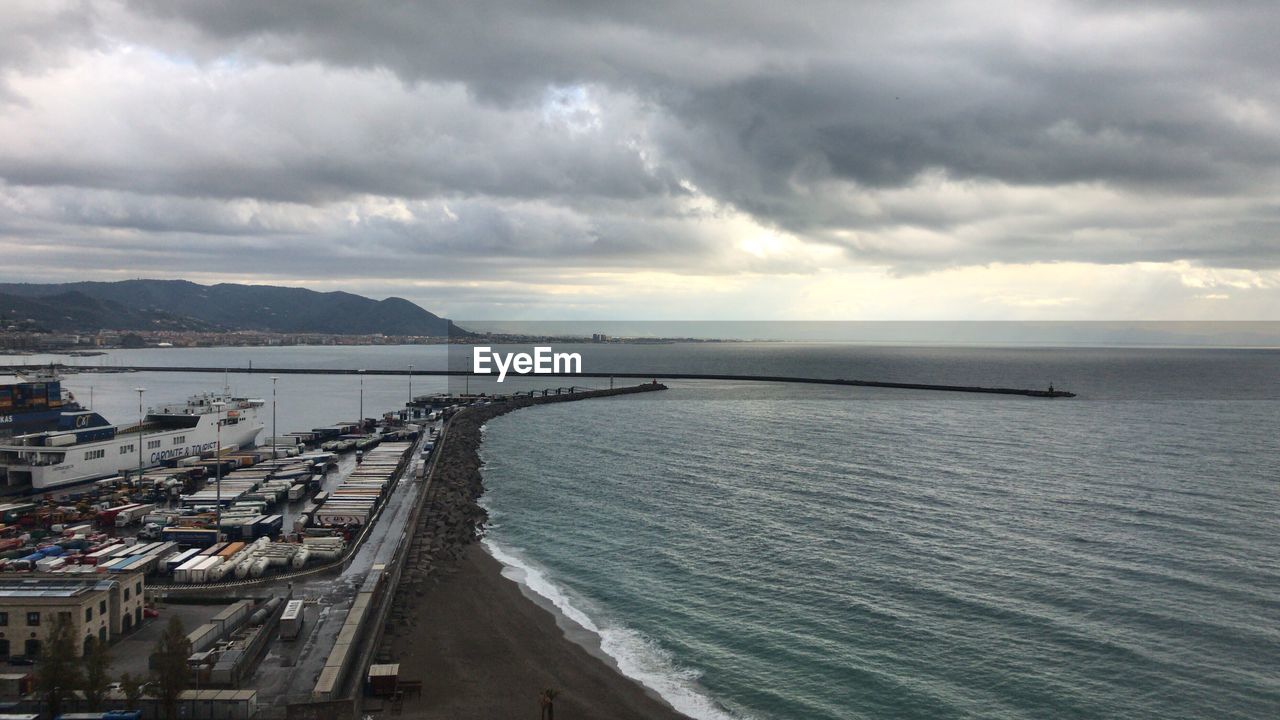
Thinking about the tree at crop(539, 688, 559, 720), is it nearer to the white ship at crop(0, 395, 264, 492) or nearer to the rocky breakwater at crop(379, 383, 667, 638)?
the rocky breakwater at crop(379, 383, 667, 638)

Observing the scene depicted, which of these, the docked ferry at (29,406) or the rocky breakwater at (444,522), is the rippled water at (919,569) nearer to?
the rocky breakwater at (444,522)

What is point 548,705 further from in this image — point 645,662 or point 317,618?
point 317,618

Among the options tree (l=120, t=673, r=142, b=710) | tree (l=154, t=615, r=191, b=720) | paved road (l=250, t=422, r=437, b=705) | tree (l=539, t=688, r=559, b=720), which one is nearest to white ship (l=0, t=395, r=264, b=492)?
paved road (l=250, t=422, r=437, b=705)

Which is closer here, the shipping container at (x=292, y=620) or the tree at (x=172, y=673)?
the tree at (x=172, y=673)

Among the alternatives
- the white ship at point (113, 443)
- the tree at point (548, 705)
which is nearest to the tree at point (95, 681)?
the tree at point (548, 705)

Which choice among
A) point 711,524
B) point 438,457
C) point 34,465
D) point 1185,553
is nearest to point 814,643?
point 711,524

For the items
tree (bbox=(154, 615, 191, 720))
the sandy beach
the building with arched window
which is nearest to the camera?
tree (bbox=(154, 615, 191, 720))

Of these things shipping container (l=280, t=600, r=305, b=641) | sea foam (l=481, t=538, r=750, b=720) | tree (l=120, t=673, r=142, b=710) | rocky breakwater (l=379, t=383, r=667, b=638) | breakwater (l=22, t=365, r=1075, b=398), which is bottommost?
sea foam (l=481, t=538, r=750, b=720)
